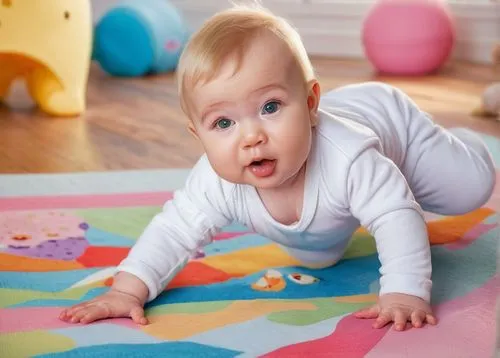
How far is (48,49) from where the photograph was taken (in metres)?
2.07

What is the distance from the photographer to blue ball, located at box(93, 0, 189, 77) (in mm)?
2643

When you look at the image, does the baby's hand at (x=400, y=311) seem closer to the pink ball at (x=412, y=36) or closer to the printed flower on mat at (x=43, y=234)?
the printed flower on mat at (x=43, y=234)

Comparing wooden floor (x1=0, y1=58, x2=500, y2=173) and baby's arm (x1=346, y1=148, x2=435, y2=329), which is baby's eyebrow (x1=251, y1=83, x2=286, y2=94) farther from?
wooden floor (x1=0, y1=58, x2=500, y2=173)

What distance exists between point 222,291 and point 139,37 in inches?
69.9

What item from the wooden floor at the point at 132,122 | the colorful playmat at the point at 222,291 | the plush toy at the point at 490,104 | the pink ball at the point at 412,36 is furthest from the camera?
the pink ball at the point at 412,36

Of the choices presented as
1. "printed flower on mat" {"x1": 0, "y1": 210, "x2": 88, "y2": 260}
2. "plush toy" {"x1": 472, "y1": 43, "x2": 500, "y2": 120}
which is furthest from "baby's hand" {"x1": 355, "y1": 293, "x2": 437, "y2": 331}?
"plush toy" {"x1": 472, "y1": 43, "x2": 500, "y2": 120}

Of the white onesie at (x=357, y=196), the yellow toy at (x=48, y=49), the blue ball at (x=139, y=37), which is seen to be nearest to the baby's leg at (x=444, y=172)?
the white onesie at (x=357, y=196)

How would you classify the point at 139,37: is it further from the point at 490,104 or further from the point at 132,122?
the point at 490,104

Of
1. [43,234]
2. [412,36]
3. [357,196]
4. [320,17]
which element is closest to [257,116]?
[357,196]

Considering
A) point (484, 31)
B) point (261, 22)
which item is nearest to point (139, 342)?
point (261, 22)

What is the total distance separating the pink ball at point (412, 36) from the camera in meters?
2.60

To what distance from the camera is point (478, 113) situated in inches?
81.0

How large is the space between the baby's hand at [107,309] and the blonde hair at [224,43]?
0.21 metres

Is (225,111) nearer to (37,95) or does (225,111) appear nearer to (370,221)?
(370,221)
